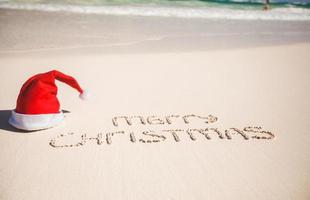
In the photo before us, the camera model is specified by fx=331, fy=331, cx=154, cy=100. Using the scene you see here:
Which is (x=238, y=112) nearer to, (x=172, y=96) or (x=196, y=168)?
(x=172, y=96)

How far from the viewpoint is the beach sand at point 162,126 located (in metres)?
2.65

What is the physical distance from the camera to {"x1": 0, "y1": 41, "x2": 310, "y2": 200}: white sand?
2.62m

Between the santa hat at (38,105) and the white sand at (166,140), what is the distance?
107mm

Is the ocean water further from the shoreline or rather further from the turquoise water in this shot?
the shoreline

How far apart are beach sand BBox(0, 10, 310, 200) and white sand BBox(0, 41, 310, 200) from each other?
11 mm

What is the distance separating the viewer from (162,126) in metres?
3.66

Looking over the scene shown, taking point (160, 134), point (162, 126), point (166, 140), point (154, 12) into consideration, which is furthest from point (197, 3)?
point (166, 140)

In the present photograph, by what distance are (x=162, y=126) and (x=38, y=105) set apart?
133 centimetres

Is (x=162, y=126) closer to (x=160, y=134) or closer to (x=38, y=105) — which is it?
(x=160, y=134)

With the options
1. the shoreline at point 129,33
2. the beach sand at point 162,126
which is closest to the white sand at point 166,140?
the beach sand at point 162,126

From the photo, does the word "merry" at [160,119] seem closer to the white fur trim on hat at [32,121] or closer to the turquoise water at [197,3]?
the white fur trim on hat at [32,121]

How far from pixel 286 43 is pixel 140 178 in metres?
6.80

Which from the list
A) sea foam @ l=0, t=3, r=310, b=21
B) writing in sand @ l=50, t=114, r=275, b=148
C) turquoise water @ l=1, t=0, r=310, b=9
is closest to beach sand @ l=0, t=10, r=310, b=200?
writing in sand @ l=50, t=114, r=275, b=148

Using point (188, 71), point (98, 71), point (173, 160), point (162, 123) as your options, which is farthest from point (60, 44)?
point (173, 160)
